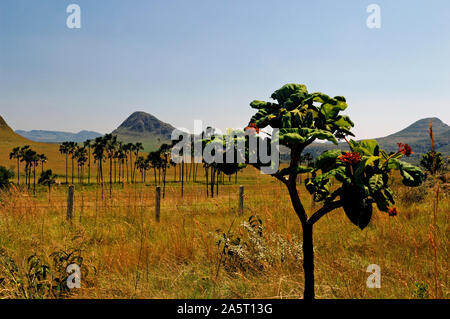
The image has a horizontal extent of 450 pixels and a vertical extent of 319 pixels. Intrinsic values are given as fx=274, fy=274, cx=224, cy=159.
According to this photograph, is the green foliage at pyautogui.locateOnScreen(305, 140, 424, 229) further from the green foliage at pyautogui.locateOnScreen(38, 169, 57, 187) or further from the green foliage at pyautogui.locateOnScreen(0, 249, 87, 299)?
the green foliage at pyautogui.locateOnScreen(38, 169, 57, 187)

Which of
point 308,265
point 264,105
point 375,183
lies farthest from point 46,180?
point 375,183

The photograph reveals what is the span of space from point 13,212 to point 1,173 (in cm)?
2077

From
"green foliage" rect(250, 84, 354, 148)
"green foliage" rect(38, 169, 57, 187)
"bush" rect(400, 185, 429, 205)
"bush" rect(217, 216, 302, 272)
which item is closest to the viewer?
"green foliage" rect(250, 84, 354, 148)

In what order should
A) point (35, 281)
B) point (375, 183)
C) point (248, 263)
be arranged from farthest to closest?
1. point (248, 263)
2. point (35, 281)
3. point (375, 183)

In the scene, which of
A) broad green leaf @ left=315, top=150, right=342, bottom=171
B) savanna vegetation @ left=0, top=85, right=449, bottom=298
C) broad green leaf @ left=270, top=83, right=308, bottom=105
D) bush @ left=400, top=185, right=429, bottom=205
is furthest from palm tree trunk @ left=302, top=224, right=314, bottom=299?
bush @ left=400, top=185, right=429, bottom=205

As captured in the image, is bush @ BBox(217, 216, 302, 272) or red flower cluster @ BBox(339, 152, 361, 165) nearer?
red flower cluster @ BBox(339, 152, 361, 165)

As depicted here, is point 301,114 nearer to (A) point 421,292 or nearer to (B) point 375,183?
(B) point 375,183

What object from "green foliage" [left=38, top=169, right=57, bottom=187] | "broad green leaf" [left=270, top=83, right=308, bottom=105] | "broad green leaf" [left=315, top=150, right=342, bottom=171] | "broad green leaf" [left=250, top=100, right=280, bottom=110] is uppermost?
"broad green leaf" [left=270, top=83, right=308, bottom=105]

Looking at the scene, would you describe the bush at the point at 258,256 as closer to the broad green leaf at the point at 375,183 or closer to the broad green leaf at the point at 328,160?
the broad green leaf at the point at 328,160

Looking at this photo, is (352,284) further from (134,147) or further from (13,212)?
(134,147)

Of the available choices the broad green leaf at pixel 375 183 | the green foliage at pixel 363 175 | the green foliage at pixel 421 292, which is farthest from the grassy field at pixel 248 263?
the broad green leaf at pixel 375 183

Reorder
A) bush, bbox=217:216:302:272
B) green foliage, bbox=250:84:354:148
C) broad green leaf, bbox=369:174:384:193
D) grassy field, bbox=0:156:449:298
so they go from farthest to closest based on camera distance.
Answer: bush, bbox=217:216:302:272, grassy field, bbox=0:156:449:298, green foliage, bbox=250:84:354:148, broad green leaf, bbox=369:174:384:193

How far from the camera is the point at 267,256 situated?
12.2 ft
